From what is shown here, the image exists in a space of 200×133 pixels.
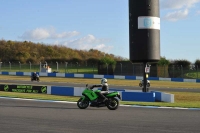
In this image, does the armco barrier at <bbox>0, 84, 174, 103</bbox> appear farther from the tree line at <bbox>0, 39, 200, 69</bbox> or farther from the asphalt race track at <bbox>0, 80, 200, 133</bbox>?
the tree line at <bbox>0, 39, 200, 69</bbox>

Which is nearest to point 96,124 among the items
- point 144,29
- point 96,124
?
point 96,124

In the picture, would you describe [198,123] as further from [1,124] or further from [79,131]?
[1,124]

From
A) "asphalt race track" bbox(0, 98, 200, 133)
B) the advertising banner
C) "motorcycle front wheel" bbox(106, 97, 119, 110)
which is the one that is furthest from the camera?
the advertising banner

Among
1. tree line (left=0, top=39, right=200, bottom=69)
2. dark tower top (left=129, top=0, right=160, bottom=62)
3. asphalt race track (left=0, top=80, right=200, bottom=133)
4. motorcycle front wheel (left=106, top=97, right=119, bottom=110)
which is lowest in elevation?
asphalt race track (left=0, top=80, right=200, bottom=133)

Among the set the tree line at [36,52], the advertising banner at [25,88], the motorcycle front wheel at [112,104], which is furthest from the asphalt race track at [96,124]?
the tree line at [36,52]

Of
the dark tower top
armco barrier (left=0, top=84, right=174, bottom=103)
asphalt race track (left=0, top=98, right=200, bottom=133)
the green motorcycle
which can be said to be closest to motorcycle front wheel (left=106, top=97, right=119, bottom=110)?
the green motorcycle

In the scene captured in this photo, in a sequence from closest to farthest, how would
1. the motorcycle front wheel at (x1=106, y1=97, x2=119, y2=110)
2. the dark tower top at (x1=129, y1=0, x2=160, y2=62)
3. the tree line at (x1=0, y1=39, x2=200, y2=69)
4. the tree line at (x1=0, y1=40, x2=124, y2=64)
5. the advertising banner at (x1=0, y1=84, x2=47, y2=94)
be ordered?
the motorcycle front wheel at (x1=106, y1=97, x2=119, y2=110), the dark tower top at (x1=129, y1=0, x2=160, y2=62), the advertising banner at (x1=0, y1=84, x2=47, y2=94), the tree line at (x1=0, y1=39, x2=200, y2=69), the tree line at (x1=0, y1=40, x2=124, y2=64)

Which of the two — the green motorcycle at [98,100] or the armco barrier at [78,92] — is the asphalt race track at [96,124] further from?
the armco barrier at [78,92]

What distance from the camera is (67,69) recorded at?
200 feet

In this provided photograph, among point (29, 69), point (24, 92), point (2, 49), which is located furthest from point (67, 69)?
point (2, 49)

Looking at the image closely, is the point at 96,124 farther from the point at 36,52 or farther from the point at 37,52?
the point at 37,52

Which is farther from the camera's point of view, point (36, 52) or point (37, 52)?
point (37, 52)

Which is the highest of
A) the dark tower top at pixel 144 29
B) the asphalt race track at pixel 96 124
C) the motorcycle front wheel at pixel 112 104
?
the dark tower top at pixel 144 29

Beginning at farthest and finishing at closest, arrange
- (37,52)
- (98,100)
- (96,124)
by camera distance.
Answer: (37,52) < (98,100) < (96,124)
